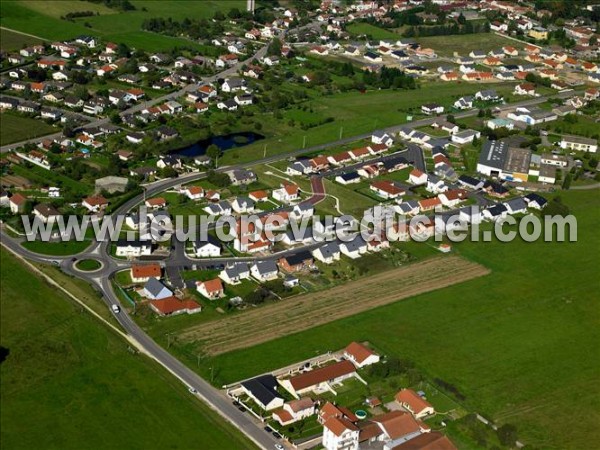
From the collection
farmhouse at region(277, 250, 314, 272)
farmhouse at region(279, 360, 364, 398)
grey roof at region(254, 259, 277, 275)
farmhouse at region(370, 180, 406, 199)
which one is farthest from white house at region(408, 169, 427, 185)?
farmhouse at region(279, 360, 364, 398)

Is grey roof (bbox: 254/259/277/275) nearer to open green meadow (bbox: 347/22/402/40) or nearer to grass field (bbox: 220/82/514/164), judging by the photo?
grass field (bbox: 220/82/514/164)

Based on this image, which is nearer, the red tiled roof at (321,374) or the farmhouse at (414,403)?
the farmhouse at (414,403)

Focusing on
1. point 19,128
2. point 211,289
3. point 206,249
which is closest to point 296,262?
point 206,249

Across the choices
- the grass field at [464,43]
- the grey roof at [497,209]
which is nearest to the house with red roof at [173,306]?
the grey roof at [497,209]

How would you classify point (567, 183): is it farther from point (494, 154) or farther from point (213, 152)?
point (213, 152)

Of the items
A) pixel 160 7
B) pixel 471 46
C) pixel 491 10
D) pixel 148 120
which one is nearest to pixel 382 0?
pixel 491 10

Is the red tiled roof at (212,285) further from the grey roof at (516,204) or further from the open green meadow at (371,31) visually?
the open green meadow at (371,31)
